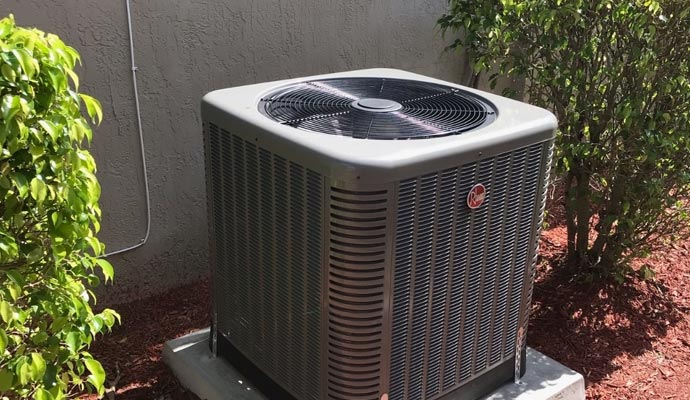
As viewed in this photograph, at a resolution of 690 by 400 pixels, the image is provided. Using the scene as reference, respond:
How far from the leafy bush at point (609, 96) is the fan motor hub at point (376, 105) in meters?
1.11

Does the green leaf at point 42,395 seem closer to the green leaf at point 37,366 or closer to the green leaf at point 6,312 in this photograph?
the green leaf at point 37,366

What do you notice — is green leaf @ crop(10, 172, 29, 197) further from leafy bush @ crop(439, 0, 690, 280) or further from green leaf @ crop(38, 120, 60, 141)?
leafy bush @ crop(439, 0, 690, 280)

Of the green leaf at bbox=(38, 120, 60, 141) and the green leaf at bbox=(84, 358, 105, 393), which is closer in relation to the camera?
the green leaf at bbox=(38, 120, 60, 141)

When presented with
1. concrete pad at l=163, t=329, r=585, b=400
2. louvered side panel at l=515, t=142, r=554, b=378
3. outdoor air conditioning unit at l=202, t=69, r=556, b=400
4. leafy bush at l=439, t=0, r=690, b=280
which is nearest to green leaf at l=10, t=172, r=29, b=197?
outdoor air conditioning unit at l=202, t=69, r=556, b=400

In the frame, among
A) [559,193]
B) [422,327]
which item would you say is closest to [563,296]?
[559,193]

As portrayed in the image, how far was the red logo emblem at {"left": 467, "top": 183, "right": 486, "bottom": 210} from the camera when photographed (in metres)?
2.36

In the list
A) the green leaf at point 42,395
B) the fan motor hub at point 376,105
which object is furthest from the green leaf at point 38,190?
the fan motor hub at point 376,105

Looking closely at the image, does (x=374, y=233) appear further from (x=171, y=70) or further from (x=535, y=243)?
(x=171, y=70)

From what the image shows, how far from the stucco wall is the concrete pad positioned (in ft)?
2.39

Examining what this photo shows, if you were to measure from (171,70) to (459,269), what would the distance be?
189 cm

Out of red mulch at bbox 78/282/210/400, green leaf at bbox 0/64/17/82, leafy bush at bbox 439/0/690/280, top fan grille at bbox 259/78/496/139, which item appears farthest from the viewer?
leafy bush at bbox 439/0/690/280

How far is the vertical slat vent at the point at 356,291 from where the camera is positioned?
213 cm

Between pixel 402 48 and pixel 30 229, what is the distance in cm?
296

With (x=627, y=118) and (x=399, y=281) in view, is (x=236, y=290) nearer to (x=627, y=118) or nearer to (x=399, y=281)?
(x=399, y=281)
